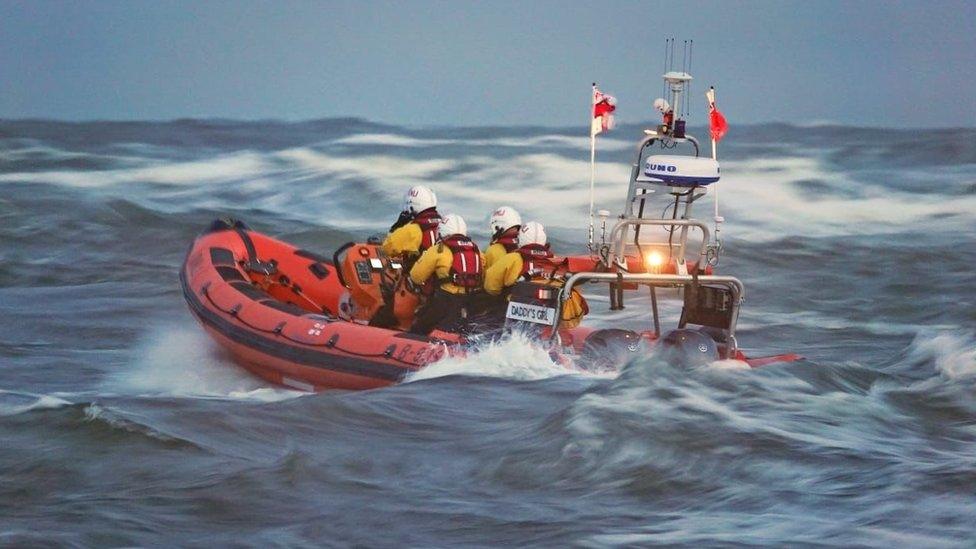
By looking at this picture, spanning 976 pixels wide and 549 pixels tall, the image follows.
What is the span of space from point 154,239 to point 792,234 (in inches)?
233

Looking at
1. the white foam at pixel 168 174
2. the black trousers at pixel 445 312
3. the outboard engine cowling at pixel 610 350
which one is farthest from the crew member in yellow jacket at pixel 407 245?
the white foam at pixel 168 174

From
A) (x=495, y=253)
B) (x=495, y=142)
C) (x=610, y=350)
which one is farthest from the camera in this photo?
(x=495, y=142)

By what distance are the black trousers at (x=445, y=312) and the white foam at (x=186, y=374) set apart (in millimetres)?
728

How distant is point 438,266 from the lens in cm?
774

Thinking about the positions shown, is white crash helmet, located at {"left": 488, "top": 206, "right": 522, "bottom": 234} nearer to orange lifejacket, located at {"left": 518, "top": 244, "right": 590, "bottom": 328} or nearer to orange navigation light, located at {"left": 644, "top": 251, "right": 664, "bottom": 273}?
orange lifejacket, located at {"left": 518, "top": 244, "right": 590, "bottom": 328}

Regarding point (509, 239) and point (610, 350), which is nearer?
point (610, 350)

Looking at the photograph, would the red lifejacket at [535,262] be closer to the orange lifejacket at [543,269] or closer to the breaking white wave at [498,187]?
the orange lifejacket at [543,269]

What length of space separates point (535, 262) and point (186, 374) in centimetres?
205

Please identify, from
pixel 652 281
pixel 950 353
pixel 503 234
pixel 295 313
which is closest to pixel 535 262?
pixel 503 234

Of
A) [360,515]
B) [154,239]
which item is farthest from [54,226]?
[360,515]

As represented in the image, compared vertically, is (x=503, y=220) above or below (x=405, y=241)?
above

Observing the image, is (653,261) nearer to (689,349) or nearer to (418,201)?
(689,349)

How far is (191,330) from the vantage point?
384 inches

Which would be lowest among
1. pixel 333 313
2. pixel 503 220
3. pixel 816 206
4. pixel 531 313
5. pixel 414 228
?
pixel 816 206
